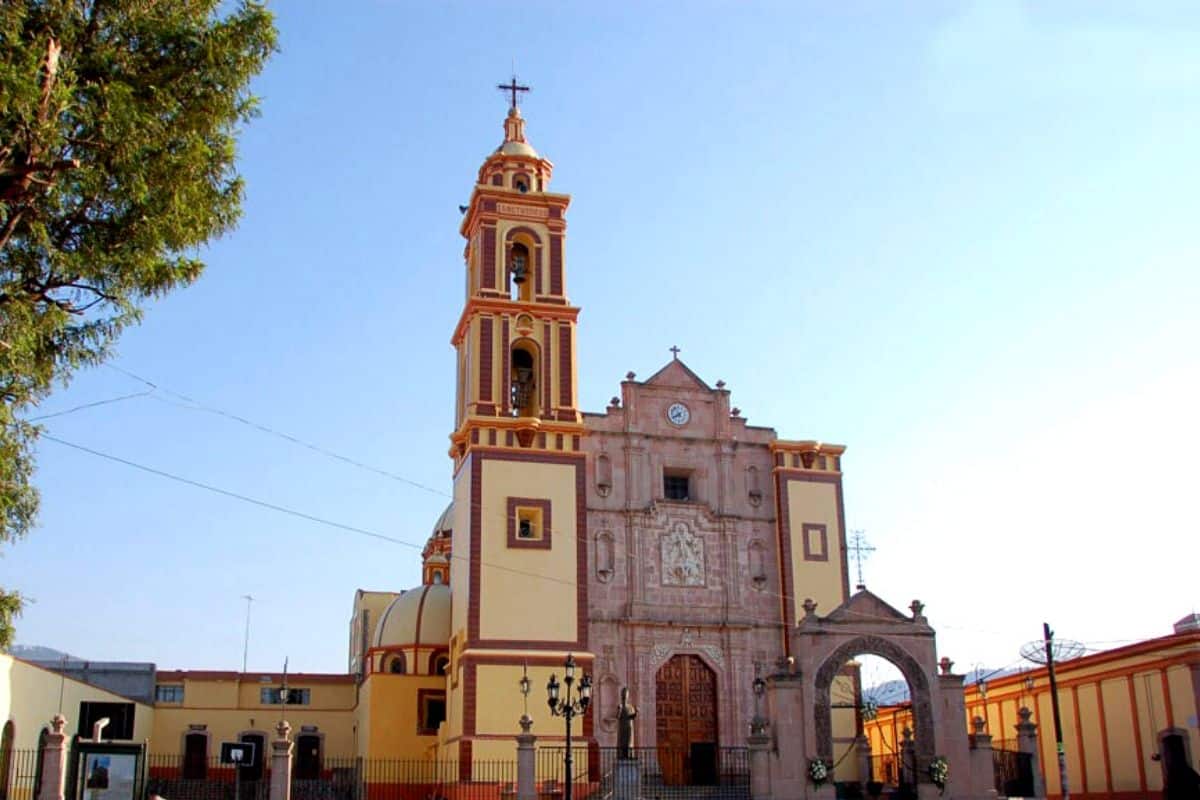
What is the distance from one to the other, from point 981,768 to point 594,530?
41.5ft

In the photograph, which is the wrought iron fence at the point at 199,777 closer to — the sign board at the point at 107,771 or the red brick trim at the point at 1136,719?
the sign board at the point at 107,771

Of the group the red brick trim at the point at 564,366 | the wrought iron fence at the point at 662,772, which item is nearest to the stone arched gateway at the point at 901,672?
the wrought iron fence at the point at 662,772

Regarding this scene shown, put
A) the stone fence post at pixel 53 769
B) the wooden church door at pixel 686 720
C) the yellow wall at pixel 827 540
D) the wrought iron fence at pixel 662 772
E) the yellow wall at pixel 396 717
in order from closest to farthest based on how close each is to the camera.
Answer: the stone fence post at pixel 53 769, the wrought iron fence at pixel 662 772, the wooden church door at pixel 686 720, the yellow wall at pixel 827 540, the yellow wall at pixel 396 717

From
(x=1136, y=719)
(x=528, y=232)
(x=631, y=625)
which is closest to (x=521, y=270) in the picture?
(x=528, y=232)

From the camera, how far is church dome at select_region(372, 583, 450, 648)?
42.8m

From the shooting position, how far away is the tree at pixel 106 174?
51.5 feet

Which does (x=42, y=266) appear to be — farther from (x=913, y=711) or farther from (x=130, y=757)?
(x=913, y=711)

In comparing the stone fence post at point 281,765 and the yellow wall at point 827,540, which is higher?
the yellow wall at point 827,540

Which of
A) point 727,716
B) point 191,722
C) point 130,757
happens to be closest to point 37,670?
point 130,757

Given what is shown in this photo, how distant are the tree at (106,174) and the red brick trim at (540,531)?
1906cm

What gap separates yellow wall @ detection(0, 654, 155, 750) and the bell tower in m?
10.6

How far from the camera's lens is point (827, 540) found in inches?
1533

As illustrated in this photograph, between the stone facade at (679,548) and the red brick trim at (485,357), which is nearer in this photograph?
the stone facade at (679,548)

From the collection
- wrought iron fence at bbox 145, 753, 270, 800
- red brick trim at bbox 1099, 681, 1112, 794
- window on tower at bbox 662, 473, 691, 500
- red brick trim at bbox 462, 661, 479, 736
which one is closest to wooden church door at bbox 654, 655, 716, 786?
window on tower at bbox 662, 473, 691, 500
